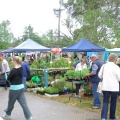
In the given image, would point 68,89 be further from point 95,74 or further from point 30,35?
point 30,35

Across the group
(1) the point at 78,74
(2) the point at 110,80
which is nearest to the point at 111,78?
(2) the point at 110,80

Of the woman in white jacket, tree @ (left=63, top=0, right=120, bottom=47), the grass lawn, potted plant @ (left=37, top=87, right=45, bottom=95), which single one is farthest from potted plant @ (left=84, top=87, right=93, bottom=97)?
tree @ (left=63, top=0, right=120, bottom=47)

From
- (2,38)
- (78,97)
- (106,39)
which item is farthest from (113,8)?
(2,38)

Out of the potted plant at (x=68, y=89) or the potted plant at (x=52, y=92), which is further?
the potted plant at (x=68, y=89)

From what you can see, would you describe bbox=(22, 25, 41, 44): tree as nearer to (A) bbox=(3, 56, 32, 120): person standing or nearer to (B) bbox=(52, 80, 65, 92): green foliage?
(B) bbox=(52, 80, 65, 92): green foliage

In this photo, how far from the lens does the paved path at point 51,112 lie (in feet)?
24.8

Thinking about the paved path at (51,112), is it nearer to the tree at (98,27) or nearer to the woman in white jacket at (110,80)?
the woman in white jacket at (110,80)

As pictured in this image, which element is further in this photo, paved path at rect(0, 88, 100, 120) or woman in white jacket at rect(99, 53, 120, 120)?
paved path at rect(0, 88, 100, 120)

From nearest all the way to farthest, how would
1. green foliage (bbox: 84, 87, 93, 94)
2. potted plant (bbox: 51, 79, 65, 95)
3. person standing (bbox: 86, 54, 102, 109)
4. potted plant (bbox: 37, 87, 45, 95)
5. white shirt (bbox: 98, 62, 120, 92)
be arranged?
white shirt (bbox: 98, 62, 120, 92)
person standing (bbox: 86, 54, 102, 109)
green foliage (bbox: 84, 87, 93, 94)
potted plant (bbox: 51, 79, 65, 95)
potted plant (bbox: 37, 87, 45, 95)

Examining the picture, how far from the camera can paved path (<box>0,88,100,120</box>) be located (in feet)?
24.8

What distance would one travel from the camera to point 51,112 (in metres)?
8.23

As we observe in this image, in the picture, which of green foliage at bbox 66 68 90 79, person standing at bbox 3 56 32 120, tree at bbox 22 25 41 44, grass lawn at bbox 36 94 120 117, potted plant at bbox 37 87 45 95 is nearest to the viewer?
person standing at bbox 3 56 32 120

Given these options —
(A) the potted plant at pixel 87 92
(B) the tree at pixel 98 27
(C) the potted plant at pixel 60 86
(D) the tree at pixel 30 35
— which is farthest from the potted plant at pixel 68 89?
(D) the tree at pixel 30 35

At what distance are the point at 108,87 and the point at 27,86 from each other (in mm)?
6807
